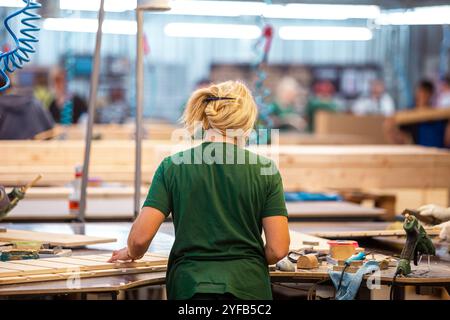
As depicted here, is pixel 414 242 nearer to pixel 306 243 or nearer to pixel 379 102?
pixel 306 243

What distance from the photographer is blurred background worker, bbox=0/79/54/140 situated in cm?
778

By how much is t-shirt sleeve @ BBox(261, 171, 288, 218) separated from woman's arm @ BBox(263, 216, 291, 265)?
18 millimetres

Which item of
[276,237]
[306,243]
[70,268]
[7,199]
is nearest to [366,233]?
[306,243]

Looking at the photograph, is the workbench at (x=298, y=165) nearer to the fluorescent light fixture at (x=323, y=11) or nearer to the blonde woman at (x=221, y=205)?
the blonde woman at (x=221, y=205)

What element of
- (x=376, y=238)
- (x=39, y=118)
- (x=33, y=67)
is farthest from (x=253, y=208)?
(x=33, y=67)

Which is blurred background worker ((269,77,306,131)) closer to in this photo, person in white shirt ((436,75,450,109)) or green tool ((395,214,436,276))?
person in white shirt ((436,75,450,109))

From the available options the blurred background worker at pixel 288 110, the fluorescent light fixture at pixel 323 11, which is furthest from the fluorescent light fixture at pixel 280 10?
the blurred background worker at pixel 288 110

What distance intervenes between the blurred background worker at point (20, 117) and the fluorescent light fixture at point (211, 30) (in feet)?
35.7

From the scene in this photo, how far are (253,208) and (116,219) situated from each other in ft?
8.09

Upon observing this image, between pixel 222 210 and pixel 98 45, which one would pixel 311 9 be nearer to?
pixel 98 45

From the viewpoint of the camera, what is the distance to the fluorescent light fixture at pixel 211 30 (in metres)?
19.4

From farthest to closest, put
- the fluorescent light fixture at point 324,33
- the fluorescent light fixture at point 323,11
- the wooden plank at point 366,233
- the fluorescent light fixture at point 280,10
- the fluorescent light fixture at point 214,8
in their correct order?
the fluorescent light fixture at point 324,33, the fluorescent light fixture at point 323,11, the fluorescent light fixture at point 280,10, the fluorescent light fixture at point 214,8, the wooden plank at point 366,233

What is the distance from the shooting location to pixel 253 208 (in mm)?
3320

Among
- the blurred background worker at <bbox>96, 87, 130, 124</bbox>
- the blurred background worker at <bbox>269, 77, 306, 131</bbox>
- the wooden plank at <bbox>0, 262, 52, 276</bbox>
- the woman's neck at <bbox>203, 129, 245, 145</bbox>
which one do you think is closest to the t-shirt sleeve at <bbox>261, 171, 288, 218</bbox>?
the woman's neck at <bbox>203, 129, 245, 145</bbox>
